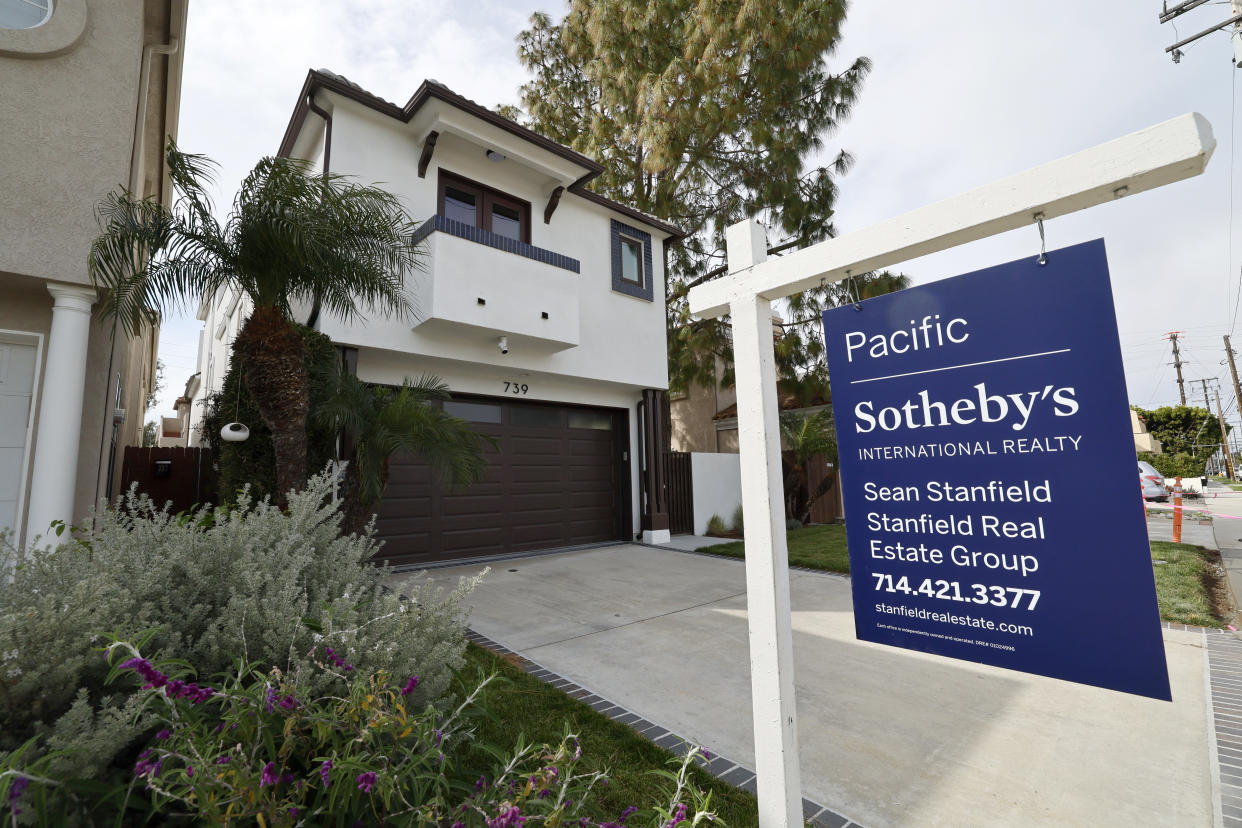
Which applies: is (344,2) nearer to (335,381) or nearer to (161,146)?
(161,146)

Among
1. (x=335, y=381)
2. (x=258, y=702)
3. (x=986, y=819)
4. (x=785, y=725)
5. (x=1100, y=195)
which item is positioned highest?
(x=335, y=381)

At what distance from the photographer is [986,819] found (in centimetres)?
219

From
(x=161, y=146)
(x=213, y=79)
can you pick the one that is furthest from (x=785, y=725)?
(x=161, y=146)

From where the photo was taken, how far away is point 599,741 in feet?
8.92

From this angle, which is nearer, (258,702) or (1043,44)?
(258,702)

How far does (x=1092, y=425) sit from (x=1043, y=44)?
4769 mm

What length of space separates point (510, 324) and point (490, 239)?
4.04ft

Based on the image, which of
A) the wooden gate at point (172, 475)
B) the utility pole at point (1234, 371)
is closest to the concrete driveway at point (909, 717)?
the wooden gate at point (172, 475)

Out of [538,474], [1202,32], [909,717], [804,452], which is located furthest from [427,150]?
[1202,32]

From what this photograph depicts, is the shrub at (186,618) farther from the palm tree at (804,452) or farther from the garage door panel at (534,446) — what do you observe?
the palm tree at (804,452)

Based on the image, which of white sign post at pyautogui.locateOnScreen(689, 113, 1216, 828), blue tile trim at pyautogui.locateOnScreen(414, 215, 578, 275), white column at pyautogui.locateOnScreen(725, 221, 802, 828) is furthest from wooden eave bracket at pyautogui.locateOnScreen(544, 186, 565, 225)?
white column at pyautogui.locateOnScreen(725, 221, 802, 828)

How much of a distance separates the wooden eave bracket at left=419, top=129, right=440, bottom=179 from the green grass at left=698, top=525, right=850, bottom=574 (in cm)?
675

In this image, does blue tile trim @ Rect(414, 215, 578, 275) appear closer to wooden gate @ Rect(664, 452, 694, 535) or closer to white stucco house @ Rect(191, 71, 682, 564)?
white stucco house @ Rect(191, 71, 682, 564)

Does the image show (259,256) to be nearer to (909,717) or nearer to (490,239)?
(490,239)
